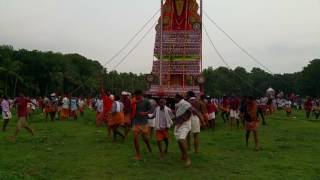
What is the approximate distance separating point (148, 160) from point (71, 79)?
91.7 meters

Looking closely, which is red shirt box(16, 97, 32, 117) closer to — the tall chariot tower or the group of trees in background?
the tall chariot tower

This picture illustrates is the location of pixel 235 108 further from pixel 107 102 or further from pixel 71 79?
pixel 71 79

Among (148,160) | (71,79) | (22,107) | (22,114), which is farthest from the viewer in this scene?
(71,79)

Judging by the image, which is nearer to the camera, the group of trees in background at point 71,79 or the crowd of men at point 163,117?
the crowd of men at point 163,117

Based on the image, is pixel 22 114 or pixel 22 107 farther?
pixel 22 107

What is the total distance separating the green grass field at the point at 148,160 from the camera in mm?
12930

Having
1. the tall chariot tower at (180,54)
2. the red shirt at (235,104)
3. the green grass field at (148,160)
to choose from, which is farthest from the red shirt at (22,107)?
the red shirt at (235,104)

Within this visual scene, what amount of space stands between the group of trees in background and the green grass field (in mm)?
64504

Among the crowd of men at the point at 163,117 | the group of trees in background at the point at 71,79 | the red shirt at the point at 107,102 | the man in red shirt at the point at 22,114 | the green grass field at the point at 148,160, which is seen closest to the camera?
the green grass field at the point at 148,160

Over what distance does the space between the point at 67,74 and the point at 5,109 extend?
8124 cm

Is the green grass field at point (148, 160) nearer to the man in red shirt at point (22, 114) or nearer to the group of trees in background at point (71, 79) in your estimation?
the man in red shirt at point (22, 114)

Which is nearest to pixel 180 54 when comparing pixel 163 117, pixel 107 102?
pixel 107 102

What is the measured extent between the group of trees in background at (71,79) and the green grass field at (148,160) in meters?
64.5

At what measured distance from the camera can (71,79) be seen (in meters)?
105
